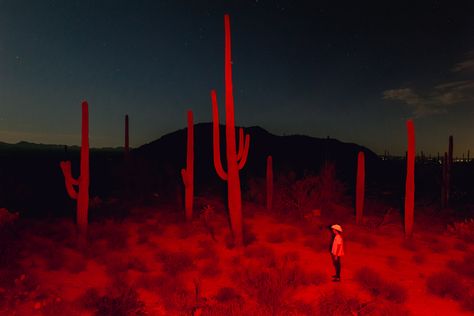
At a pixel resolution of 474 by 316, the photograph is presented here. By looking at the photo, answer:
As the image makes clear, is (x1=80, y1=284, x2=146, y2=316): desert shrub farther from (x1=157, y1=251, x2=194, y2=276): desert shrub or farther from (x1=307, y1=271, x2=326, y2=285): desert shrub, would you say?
(x1=307, y1=271, x2=326, y2=285): desert shrub

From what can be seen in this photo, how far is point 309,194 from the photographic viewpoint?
1700cm

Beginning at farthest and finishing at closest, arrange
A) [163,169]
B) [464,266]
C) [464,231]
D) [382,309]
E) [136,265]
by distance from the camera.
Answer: [163,169] < [464,231] < [464,266] < [136,265] < [382,309]

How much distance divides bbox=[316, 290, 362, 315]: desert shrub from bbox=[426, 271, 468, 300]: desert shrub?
6.56ft

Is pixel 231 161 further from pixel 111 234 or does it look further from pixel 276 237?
pixel 111 234

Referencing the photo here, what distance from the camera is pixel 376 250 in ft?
34.8

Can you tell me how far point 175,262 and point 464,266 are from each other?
747cm

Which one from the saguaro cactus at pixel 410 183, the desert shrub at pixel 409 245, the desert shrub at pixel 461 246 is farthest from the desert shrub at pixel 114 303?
the desert shrub at pixel 461 246

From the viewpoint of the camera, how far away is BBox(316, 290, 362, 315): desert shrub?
602 centimetres

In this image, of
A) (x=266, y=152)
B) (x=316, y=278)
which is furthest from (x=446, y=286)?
(x=266, y=152)

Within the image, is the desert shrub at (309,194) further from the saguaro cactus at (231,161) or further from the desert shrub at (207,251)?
the desert shrub at (207,251)

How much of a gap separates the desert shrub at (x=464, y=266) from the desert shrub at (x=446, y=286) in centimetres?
77

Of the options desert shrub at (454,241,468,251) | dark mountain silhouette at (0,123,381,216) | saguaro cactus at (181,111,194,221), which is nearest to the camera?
desert shrub at (454,241,468,251)

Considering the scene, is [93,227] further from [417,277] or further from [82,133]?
[417,277]

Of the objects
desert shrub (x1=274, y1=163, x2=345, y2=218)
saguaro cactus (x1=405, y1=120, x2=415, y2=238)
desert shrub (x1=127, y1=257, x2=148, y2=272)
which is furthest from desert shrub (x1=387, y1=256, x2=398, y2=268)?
desert shrub (x1=127, y1=257, x2=148, y2=272)
